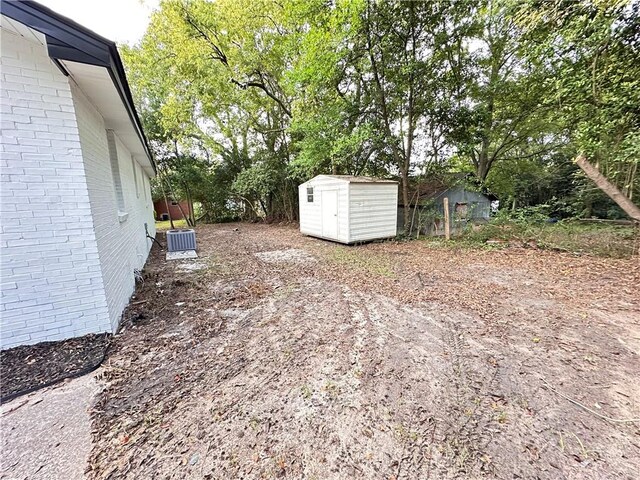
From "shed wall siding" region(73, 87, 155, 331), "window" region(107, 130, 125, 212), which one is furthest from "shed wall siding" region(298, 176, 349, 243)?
"shed wall siding" region(73, 87, 155, 331)

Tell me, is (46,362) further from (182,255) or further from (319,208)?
(319,208)

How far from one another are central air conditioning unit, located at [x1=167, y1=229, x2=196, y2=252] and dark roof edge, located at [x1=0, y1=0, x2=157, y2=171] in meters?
5.90

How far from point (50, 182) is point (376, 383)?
348cm

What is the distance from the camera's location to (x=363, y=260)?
6.31 metres

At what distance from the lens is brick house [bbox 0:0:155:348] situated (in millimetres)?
2107

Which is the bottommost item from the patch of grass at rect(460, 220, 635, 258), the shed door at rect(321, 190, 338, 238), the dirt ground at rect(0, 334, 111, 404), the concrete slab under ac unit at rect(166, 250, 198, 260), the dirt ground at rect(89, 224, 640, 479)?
the dirt ground at rect(89, 224, 640, 479)

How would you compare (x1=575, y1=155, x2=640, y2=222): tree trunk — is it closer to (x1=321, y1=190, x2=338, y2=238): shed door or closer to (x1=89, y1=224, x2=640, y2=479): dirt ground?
(x1=89, y1=224, x2=640, y2=479): dirt ground

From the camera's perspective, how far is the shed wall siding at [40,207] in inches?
86.7

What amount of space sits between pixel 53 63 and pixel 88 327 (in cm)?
255

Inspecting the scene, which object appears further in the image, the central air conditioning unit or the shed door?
the shed door

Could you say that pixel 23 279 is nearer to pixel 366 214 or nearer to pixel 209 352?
pixel 209 352

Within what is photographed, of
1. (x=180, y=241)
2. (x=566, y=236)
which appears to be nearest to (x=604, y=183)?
(x=566, y=236)

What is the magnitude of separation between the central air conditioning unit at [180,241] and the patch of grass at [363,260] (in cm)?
427

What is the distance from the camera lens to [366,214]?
26.0ft
